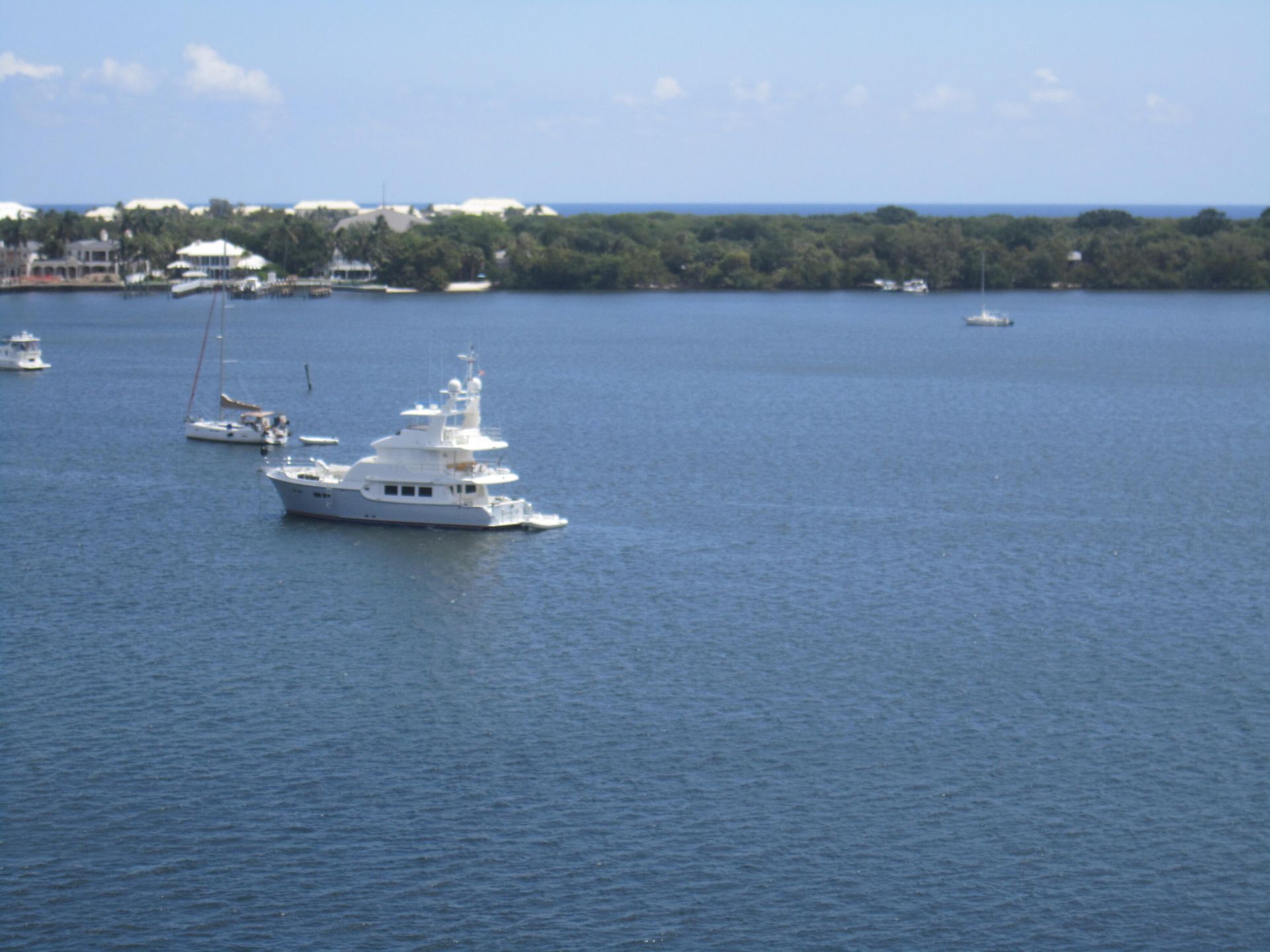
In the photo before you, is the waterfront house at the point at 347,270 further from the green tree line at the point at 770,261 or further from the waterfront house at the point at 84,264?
the waterfront house at the point at 84,264

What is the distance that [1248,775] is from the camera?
3588 centimetres

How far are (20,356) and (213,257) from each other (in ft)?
279

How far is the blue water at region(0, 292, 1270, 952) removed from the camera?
30016mm

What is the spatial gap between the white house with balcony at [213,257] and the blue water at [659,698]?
10933cm

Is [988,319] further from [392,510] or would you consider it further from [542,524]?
[392,510]

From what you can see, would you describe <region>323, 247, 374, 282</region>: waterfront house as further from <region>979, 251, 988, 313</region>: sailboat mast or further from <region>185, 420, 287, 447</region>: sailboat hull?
<region>185, 420, 287, 447</region>: sailboat hull

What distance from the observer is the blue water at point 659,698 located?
30016mm

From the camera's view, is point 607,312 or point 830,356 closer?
point 830,356

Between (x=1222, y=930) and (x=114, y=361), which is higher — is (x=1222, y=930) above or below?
below

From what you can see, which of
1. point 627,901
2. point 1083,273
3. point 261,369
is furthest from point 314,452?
point 1083,273

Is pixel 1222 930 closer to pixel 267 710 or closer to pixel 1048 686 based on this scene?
pixel 1048 686

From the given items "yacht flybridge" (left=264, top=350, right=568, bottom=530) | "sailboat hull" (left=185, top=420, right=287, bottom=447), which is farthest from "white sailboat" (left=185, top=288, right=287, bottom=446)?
"yacht flybridge" (left=264, top=350, right=568, bottom=530)

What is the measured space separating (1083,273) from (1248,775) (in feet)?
554

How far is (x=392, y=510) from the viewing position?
5825 cm
